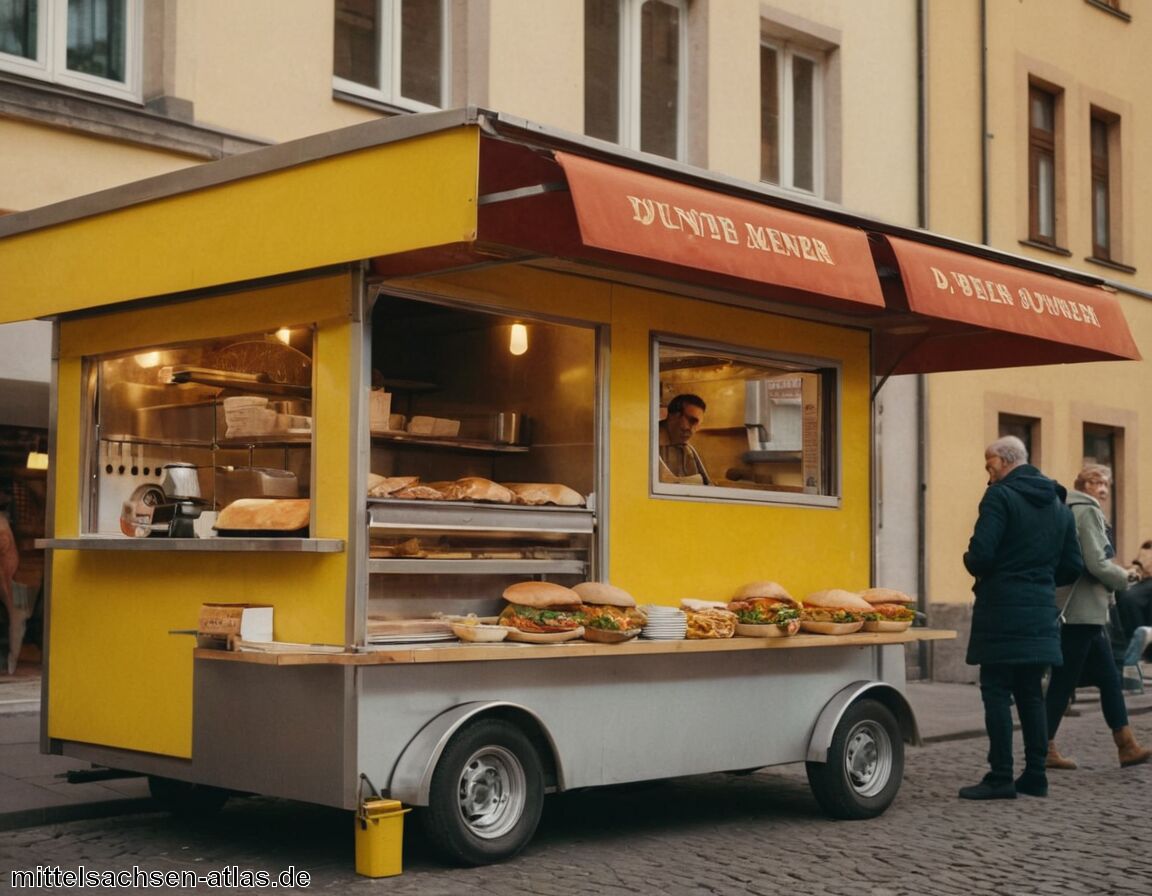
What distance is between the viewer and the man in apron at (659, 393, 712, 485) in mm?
8719

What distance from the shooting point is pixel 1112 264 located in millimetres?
20734

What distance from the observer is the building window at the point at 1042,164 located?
19.8 metres

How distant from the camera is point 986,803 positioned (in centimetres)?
902

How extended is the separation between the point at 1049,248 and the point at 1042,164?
3.80 ft

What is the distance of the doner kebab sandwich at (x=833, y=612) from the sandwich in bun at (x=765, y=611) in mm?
92

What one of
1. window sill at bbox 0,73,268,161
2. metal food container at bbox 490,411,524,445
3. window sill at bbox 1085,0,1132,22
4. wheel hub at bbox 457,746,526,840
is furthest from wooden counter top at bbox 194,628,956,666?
window sill at bbox 1085,0,1132,22

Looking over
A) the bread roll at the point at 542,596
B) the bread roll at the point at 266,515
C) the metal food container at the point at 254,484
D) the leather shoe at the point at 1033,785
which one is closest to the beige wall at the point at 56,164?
the metal food container at the point at 254,484

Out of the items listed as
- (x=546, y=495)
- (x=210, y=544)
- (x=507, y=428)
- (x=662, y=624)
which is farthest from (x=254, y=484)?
(x=662, y=624)

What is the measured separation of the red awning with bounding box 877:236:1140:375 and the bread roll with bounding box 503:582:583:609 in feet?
7.65

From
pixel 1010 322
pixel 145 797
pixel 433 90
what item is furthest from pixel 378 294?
pixel 433 90

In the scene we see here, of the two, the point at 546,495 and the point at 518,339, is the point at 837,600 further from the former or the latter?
the point at 518,339

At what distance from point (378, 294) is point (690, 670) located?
2397mm

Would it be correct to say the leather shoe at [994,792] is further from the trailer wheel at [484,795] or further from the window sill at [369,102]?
the window sill at [369,102]

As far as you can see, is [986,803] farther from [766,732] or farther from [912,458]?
[912,458]
